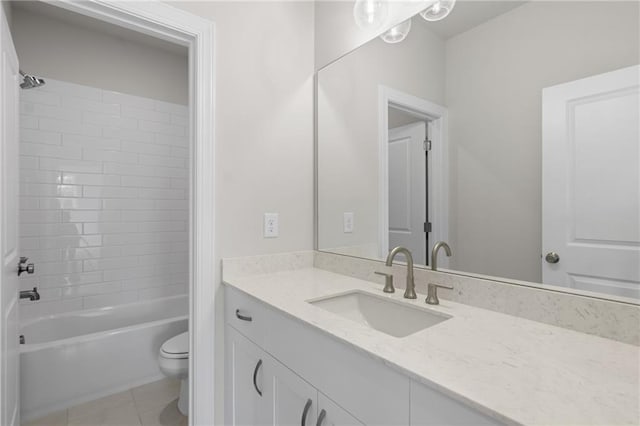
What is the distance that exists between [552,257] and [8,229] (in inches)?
78.2

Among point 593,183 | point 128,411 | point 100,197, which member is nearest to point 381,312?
point 593,183

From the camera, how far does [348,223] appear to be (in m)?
1.60

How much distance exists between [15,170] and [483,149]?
1.98 metres

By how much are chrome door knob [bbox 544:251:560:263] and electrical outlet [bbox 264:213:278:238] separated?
1.12 m

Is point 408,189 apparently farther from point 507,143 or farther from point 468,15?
point 468,15

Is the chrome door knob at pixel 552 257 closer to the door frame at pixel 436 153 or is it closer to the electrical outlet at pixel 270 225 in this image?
the door frame at pixel 436 153

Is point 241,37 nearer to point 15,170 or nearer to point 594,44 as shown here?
point 15,170

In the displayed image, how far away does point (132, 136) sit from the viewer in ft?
8.52

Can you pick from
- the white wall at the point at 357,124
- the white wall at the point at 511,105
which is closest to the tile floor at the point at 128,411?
the white wall at the point at 357,124

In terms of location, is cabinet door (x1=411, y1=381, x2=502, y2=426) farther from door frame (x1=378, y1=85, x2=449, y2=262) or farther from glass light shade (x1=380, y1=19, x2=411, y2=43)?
glass light shade (x1=380, y1=19, x2=411, y2=43)

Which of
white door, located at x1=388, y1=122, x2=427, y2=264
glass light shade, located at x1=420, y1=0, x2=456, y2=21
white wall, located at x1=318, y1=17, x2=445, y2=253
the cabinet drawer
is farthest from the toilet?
glass light shade, located at x1=420, y1=0, x2=456, y2=21

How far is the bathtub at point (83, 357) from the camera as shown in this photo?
175 cm

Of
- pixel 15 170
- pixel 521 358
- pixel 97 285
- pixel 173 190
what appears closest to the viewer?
pixel 521 358

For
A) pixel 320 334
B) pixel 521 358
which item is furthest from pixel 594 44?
pixel 320 334
